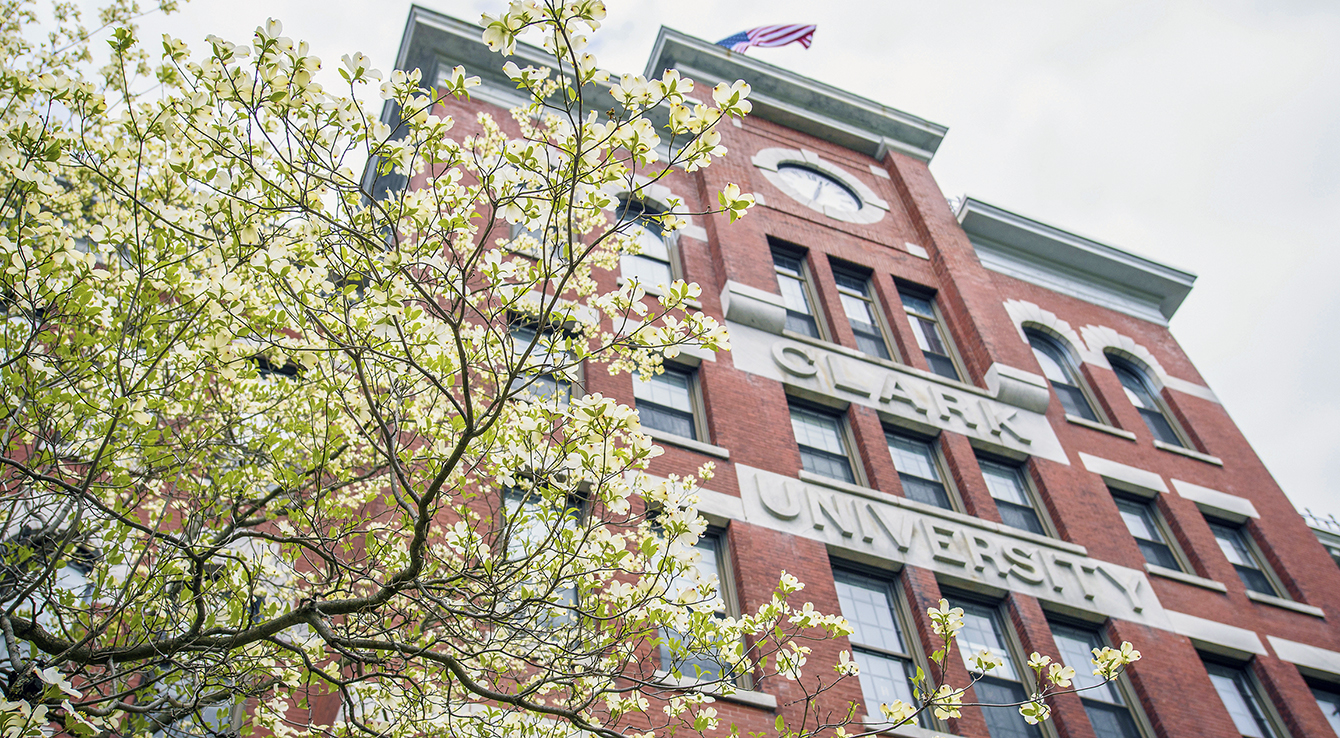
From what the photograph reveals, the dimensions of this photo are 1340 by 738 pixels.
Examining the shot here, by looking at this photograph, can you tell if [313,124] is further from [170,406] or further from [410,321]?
[170,406]

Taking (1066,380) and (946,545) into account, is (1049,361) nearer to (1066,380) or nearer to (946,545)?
(1066,380)

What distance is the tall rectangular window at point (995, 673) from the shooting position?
44.3 feet

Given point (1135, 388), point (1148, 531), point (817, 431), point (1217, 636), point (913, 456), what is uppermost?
point (1135, 388)

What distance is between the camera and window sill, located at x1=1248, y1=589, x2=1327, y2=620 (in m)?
17.1

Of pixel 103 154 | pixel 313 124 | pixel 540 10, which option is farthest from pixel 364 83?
pixel 103 154

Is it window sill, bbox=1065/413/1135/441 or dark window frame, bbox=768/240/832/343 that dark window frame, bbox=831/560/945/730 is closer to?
dark window frame, bbox=768/240/832/343

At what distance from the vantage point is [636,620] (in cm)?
677

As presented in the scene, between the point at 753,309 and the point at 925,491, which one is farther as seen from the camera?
the point at 753,309

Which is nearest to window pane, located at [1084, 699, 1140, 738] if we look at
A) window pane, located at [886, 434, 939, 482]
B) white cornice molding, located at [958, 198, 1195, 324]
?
window pane, located at [886, 434, 939, 482]

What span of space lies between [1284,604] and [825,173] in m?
12.2

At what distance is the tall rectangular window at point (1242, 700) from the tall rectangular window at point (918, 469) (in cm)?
487

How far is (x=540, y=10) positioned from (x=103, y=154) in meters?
4.05

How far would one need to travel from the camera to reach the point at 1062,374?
69.8 feet

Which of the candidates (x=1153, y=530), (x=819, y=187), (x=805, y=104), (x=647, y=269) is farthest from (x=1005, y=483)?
(x=805, y=104)
